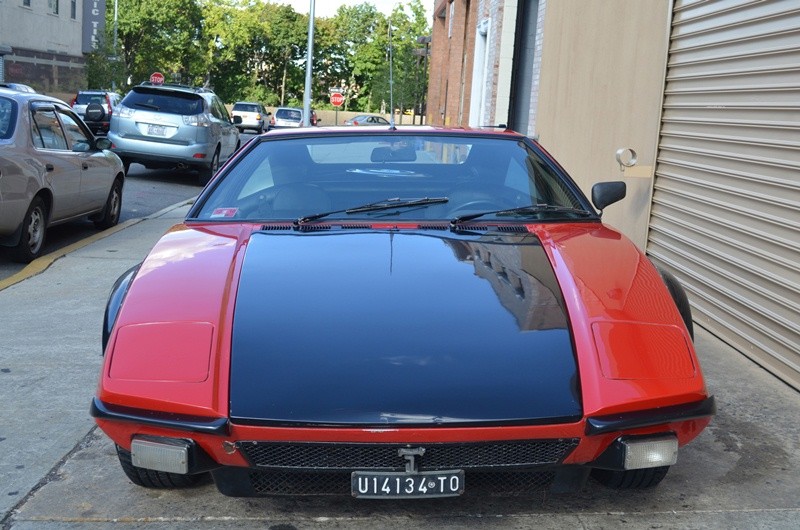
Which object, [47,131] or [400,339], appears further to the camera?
[47,131]

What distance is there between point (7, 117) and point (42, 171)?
573 millimetres

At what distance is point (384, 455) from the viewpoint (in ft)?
10.1

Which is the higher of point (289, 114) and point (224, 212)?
point (224, 212)

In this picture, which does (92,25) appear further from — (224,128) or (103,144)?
(103,144)

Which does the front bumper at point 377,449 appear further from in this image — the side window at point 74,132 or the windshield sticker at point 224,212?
the side window at point 74,132

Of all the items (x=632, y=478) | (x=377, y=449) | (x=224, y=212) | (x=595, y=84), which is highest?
(x=595, y=84)

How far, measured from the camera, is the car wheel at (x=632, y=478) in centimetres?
362

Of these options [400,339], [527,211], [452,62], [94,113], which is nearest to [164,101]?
[94,113]

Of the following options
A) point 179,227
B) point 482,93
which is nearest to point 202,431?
point 179,227

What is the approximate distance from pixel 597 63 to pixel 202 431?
8553 millimetres

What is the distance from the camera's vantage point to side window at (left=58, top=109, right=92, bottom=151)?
10328 mm

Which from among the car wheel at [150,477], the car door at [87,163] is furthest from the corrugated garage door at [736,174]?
the car door at [87,163]

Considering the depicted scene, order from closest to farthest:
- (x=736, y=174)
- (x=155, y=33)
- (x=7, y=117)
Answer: (x=736, y=174) < (x=7, y=117) < (x=155, y=33)

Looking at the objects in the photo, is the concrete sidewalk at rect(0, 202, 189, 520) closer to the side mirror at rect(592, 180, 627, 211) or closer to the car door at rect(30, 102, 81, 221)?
the car door at rect(30, 102, 81, 221)
